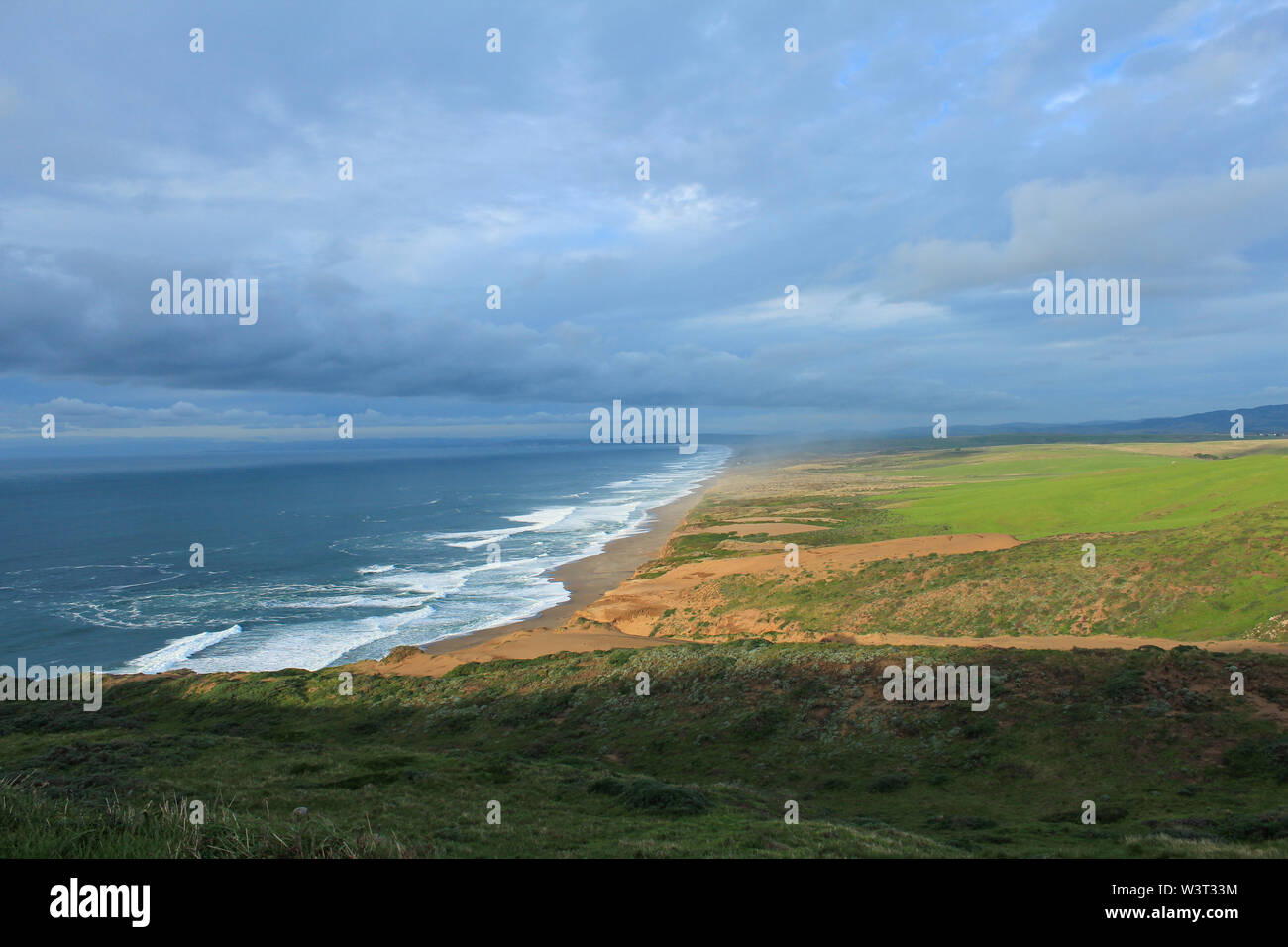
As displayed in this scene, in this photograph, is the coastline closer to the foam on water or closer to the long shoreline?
the long shoreline

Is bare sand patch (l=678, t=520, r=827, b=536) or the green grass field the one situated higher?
bare sand patch (l=678, t=520, r=827, b=536)

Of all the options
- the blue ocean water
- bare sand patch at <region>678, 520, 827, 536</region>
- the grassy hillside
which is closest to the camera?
the grassy hillside

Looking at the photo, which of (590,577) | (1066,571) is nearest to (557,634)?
(590,577)

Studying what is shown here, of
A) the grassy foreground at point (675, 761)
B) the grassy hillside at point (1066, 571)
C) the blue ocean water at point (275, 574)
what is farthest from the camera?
the blue ocean water at point (275, 574)

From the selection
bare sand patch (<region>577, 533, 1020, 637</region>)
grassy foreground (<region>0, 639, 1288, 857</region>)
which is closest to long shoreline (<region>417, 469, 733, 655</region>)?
bare sand patch (<region>577, 533, 1020, 637</region>)

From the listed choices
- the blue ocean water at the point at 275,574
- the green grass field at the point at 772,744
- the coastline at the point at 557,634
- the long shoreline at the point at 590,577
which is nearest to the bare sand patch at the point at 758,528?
the long shoreline at the point at 590,577

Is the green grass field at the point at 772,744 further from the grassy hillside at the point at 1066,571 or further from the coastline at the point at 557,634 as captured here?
the coastline at the point at 557,634
